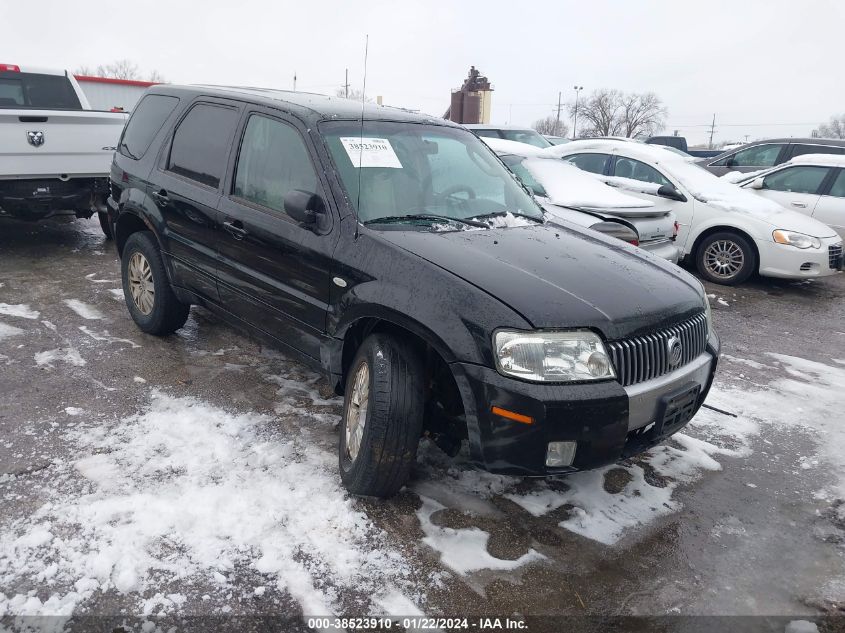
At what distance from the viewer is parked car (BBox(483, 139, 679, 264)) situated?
21.9ft

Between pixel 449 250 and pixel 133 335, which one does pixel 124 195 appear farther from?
pixel 449 250

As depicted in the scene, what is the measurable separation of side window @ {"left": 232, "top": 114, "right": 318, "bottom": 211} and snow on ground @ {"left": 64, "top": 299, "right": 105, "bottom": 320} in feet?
8.14

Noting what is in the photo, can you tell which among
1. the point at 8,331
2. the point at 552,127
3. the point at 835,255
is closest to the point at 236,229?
the point at 8,331

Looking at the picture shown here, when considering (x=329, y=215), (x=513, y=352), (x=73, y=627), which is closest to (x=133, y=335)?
(x=329, y=215)

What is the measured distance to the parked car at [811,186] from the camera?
9.08 metres

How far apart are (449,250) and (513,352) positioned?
2.08 ft

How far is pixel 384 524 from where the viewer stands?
2.83m

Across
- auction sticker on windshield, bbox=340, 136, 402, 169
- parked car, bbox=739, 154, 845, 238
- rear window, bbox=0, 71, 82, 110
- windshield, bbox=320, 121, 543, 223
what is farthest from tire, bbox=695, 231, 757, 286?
rear window, bbox=0, 71, 82, 110

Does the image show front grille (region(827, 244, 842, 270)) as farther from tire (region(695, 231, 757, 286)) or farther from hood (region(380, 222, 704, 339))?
hood (region(380, 222, 704, 339))

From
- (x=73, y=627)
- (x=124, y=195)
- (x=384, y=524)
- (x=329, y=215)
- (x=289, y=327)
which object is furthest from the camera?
(x=124, y=195)

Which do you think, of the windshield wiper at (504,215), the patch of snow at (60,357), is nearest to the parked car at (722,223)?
the windshield wiper at (504,215)

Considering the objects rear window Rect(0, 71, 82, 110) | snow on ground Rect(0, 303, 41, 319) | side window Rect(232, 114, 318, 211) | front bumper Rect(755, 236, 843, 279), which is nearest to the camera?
side window Rect(232, 114, 318, 211)

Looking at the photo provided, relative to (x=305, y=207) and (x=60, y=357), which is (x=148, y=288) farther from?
(x=305, y=207)

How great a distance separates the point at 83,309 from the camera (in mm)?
5531
